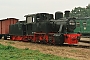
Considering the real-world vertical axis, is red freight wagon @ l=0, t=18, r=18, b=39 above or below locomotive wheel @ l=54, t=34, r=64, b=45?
above

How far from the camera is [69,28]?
72.0ft

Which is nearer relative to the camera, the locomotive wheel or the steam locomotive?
the locomotive wheel

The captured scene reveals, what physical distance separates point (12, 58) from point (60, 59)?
8.06 feet

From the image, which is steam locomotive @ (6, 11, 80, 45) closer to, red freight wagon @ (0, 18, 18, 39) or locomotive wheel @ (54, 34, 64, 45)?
locomotive wheel @ (54, 34, 64, 45)

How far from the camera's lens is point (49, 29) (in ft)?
75.1

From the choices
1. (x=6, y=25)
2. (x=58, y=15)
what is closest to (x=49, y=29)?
(x=58, y=15)

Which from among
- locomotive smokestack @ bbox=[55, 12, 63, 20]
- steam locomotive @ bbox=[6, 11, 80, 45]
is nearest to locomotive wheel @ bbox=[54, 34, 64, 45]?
steam locomotive @ bbox=[6, 11, 80, 45]

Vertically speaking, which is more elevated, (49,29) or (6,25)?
(6,25)

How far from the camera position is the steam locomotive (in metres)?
21.4

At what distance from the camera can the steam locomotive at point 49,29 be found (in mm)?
21352

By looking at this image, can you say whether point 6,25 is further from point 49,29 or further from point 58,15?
point 49,29

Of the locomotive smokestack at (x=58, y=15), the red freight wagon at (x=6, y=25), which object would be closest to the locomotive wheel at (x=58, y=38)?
the locomotive smokestack at (x=58, y=15)

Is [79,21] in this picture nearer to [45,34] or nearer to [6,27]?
[6,27]

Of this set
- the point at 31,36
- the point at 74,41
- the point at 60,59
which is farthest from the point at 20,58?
the point at 31,36
